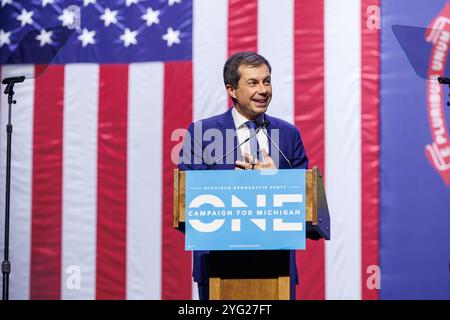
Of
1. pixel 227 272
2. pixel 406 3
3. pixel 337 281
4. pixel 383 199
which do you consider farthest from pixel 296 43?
pixel 227 272

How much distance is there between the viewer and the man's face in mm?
3996

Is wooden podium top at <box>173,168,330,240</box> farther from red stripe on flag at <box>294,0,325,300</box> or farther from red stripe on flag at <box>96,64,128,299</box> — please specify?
red stripe on flag at <box>96,64,128,299</box>

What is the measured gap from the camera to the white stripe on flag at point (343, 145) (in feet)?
18.2

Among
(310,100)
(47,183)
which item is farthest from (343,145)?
(47,183)

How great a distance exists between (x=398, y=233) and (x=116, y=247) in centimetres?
177

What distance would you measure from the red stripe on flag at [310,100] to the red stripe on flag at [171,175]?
0.70m

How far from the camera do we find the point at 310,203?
3.40m

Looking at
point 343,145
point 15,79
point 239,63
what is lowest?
point 343,145

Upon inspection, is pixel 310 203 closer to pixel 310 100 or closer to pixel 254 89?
pixel 254 89

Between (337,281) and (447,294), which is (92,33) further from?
(447,294)

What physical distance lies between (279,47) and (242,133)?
6.05ft

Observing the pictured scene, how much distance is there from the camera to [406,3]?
18.5ft

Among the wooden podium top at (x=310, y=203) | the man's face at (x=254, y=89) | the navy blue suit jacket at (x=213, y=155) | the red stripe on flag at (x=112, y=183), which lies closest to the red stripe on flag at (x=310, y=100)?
the red stripe on flag at (x=112, y=183)

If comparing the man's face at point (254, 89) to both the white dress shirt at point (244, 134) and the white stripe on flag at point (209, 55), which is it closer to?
the white dress shirt at point (244, 134)
